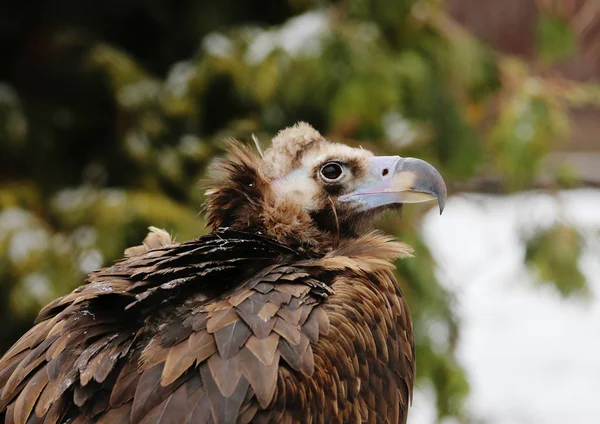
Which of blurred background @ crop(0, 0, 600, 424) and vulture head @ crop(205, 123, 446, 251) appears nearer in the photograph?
vulture head @ crop(205, 123, 446, 251)

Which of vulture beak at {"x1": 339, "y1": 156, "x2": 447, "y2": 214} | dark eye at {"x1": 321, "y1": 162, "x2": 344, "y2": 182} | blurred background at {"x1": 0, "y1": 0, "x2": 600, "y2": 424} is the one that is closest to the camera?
vulture beak at {"x1": 339, "y1": 156, "x2": 447, "y2": 214}

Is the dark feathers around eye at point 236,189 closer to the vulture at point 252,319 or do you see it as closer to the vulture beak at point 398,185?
the vulture at point 252,319

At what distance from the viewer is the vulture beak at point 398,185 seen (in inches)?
90.5

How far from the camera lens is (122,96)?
4.34 metres

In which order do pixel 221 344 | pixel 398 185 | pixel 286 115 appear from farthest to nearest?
pixel 286 115 < pixel 398 185 < pixel 221 344

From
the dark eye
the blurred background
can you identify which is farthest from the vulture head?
the blurred background

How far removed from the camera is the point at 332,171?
7.96 feet

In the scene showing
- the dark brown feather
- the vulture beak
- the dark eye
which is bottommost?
the dark brown feather

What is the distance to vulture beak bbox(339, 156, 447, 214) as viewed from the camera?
230 centimetres

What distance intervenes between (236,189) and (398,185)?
432 mm

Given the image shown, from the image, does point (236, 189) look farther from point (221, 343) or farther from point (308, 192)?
point (221, 343)

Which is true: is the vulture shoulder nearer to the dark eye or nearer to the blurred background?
the dark eye

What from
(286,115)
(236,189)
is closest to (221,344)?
(236,189)

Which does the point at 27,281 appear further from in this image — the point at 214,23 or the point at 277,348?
the point at 277,348
